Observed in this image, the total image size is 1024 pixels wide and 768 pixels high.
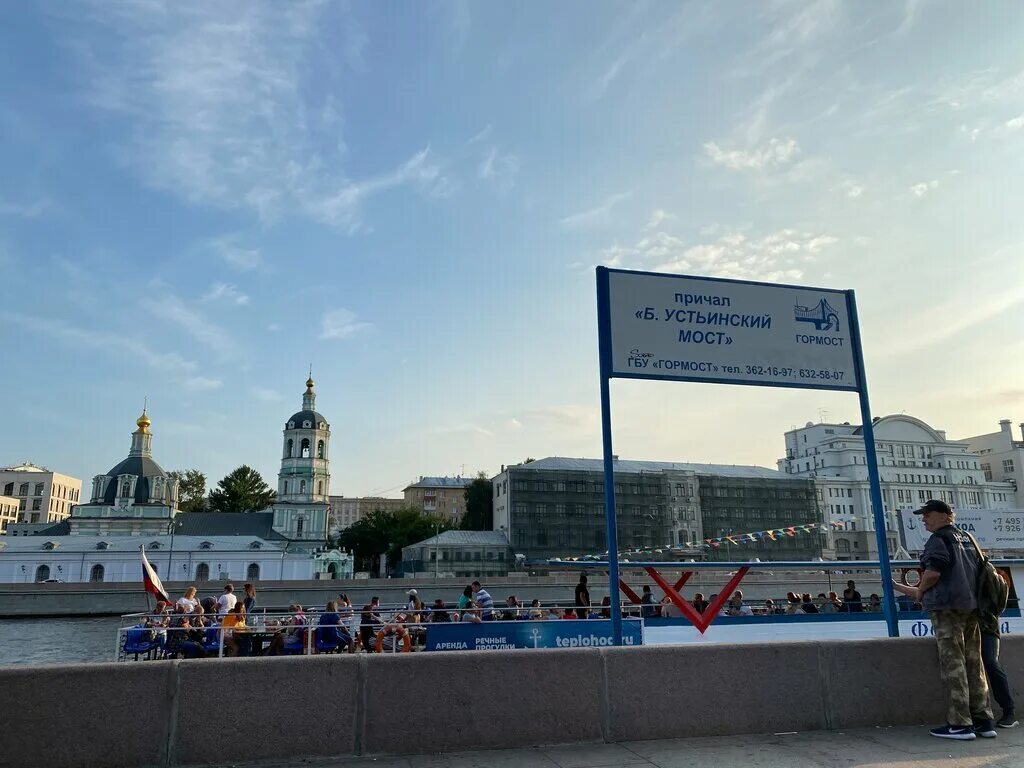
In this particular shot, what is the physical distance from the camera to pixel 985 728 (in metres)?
6.23

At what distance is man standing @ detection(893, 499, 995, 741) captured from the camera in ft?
20.5

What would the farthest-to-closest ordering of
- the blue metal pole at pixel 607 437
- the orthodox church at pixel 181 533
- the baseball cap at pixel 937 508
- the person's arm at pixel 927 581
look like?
the orthodox church at pixel 181 533 → the blue metal pole at pixel 607 437 → the baseball cap at pixel 937 508 → the person's arm at pixel 927 581

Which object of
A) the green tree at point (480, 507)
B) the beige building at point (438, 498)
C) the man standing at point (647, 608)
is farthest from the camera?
the beige building at point (438, 498)

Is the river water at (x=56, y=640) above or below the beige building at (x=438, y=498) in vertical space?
below

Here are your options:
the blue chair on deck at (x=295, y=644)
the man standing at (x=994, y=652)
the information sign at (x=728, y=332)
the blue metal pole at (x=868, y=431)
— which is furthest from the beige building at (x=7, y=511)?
the man standing at (x=994, y=652)

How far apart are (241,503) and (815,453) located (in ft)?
318

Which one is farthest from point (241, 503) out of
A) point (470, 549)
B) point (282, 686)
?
point (282, 686)

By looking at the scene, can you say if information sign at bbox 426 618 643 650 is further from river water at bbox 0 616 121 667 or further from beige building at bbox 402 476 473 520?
beige building at bbox 402 476 473 520

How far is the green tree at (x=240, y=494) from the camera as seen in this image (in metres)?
129

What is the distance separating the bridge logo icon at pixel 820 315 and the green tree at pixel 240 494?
126 m

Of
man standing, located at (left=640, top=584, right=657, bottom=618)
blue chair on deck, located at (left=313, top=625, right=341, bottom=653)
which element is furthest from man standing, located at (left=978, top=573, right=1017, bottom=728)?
blue chair on deck, located at (left=313, top=625, right=341, bottom=653)

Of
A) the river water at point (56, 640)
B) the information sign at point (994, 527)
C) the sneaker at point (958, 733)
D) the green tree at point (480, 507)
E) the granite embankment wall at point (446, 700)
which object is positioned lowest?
the river water at point (56, 640)

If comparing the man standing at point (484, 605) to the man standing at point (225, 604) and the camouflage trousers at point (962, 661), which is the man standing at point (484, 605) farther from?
the camouflage trousers at point (962, 661)

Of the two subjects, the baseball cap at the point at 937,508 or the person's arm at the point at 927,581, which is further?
the baseball cap at the point at 937,508
